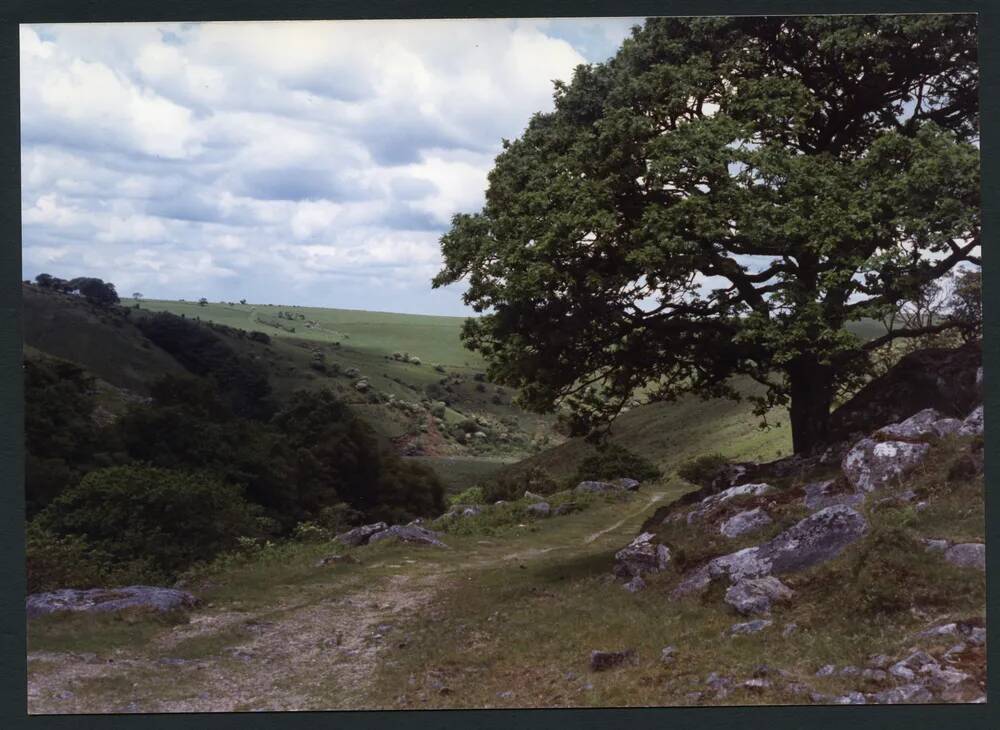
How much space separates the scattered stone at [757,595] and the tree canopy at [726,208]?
4278 millimetres

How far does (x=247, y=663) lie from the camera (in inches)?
599

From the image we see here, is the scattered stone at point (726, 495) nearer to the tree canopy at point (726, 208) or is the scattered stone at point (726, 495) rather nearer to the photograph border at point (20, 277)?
the tree canopy at point (726, 208)

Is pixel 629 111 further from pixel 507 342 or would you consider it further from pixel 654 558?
pixel 654 558

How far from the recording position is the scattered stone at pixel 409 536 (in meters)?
25.6

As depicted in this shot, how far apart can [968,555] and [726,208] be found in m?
7.16

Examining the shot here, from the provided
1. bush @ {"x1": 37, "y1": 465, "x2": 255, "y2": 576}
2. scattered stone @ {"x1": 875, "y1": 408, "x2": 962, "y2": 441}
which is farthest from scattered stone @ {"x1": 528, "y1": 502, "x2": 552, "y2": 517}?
scattered stone @ {"x1": 875, "y1": 408, "x2": 962, "y2": 441}

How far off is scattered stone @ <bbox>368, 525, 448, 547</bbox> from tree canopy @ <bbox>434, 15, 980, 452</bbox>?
21.7 ft

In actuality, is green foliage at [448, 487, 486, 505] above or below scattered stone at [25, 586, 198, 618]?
below

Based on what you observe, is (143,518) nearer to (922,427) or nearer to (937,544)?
(922,427)

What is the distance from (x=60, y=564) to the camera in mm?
19625

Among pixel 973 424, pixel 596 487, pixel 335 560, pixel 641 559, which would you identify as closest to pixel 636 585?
pixel 641 559

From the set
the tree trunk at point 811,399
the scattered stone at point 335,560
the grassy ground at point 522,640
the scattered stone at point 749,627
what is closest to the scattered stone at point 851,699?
the grassy ground at point 522,640

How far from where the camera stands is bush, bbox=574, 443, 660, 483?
31.3 meters

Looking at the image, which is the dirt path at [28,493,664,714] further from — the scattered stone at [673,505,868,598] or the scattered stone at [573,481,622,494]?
the scattered stone at [573,481,622,494]
